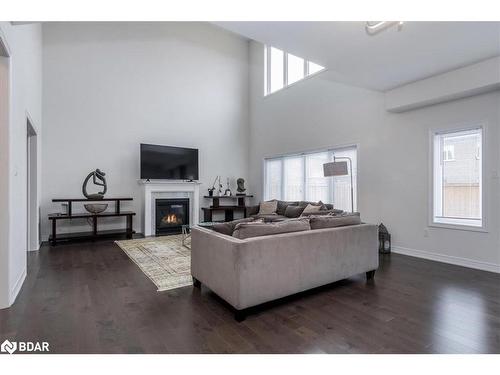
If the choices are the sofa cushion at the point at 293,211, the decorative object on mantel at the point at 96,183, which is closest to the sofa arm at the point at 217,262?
the sofa cushion at the point at 293,211

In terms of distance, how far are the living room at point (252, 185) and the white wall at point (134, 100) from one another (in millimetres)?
42

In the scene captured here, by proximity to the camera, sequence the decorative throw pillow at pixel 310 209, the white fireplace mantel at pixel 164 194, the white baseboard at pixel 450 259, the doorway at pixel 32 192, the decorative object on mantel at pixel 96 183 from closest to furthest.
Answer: the white baseboard at pixel 450 259, the doorway at pixel 32 192, the decorative throw pillow at pixel 310 209, the decorative object on mantel at pixel 96 183, the white fireplace mantel at pixel 164 194

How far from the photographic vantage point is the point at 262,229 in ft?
8.54

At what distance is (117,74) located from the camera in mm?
6602

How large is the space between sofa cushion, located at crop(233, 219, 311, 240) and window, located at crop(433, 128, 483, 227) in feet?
9.59

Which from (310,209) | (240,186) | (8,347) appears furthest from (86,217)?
(310,209)

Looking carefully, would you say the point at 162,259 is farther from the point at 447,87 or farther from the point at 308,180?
the point at 447,87

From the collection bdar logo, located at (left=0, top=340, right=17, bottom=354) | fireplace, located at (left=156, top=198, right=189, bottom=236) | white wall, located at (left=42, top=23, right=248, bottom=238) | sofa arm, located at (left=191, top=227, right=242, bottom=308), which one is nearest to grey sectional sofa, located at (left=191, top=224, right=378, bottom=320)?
sofa arm, located at (left=191, top=227, right=242, bottom=308)

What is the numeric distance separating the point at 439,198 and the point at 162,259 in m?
4.48

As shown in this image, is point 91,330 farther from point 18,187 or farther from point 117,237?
point 117,237

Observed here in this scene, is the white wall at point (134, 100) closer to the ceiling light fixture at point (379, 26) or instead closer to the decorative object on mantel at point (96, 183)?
the decorative object on mantel at point (96, 183)

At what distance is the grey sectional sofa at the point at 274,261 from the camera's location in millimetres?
2342
